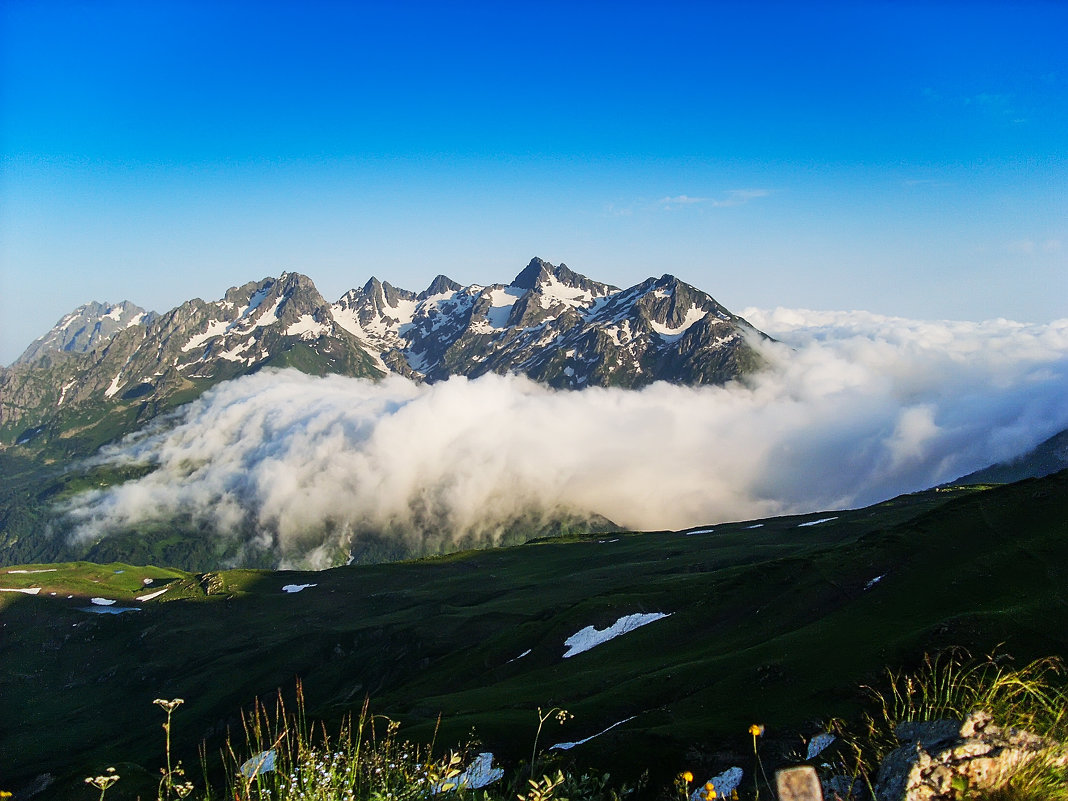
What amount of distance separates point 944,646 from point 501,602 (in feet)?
422

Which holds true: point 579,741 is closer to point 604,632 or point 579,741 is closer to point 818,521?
point 604,632

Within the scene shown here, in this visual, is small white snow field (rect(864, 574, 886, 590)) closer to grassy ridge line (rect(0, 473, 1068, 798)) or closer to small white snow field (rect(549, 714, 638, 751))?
grassy ridge line (rect(0, 473, 1068, 798))

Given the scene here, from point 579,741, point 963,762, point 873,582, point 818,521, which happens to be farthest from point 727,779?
point 818,521

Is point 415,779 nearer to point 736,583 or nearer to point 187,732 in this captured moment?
point 736,583

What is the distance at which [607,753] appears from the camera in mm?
39844

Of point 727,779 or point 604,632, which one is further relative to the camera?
point 604,632

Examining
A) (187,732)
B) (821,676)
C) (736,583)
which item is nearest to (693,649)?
(736,583)

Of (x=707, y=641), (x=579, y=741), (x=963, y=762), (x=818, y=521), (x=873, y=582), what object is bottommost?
(x=818, y=521)

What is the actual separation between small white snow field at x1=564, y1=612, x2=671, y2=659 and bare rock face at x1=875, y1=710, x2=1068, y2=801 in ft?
266

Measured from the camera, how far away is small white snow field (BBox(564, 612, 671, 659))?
87375mm

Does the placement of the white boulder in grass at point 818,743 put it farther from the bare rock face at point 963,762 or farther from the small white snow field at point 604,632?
the small white snow field at point 604,632

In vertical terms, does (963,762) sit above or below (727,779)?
above

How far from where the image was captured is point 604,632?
295ft

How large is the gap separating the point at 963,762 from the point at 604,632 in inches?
3369
